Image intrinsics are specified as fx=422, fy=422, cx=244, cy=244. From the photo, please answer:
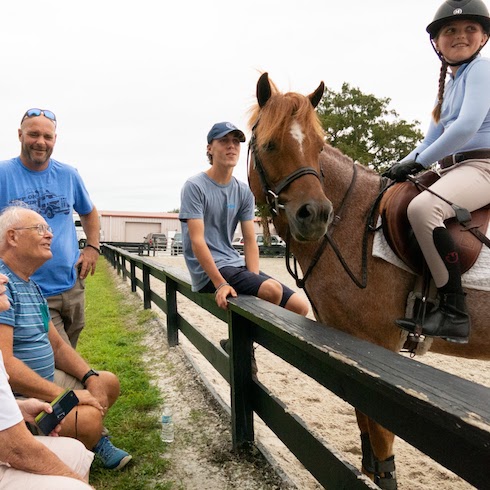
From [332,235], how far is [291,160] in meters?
0.55

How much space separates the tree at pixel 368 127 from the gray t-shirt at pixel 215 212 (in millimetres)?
28592

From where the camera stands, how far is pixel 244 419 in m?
2.98

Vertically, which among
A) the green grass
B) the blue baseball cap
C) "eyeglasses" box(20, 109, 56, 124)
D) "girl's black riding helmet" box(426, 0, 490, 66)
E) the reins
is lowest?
the green grass

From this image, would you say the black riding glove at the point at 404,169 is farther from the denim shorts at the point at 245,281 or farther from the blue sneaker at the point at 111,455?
the blue sneaker at the point at 111,455

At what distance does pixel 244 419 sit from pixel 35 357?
1.45 metres

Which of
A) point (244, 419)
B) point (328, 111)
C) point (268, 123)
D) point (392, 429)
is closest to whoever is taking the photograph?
point (392, 429)

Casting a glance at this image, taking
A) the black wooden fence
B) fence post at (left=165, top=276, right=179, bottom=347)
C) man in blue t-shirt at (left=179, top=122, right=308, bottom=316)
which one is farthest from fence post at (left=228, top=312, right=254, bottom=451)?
fence post at (left=165, top=276, right=179, bottom=347)

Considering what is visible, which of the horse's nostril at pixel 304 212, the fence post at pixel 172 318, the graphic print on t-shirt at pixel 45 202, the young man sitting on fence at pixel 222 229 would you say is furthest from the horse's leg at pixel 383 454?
the fence post at pixel 172 318

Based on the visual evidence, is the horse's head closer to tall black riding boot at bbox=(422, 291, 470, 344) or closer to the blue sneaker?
tall black riding boot at bbox=(422, 291, 470, 344)

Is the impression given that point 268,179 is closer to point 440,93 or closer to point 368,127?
point 440,93

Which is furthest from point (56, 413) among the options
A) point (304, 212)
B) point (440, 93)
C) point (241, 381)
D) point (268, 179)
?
point (440, 93)

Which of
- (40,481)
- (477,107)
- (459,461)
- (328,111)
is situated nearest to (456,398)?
(459,461)

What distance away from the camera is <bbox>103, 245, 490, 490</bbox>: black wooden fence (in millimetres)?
1067

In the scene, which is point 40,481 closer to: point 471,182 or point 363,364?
point 363,364
